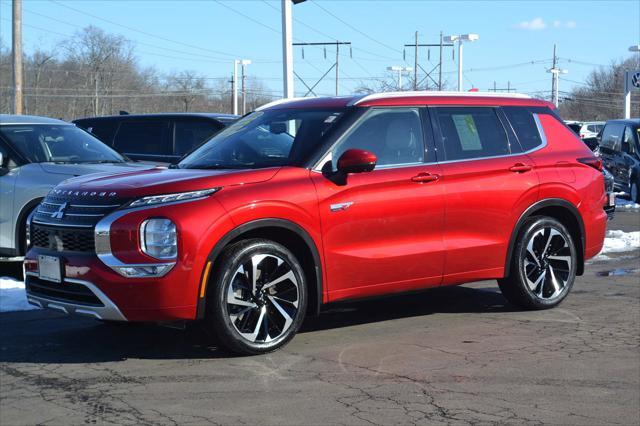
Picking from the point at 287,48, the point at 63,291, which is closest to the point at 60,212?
the point at 63,291

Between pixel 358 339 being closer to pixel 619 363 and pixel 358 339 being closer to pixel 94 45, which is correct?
pixel 619 363

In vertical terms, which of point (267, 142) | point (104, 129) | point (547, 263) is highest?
point (104, 129)

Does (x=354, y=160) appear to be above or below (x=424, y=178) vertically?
above

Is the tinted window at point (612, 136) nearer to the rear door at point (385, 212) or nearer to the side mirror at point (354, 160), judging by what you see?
the rear door at point (385, 212)

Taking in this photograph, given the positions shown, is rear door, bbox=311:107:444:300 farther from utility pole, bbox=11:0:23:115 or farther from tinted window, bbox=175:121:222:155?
utility pole, bbox=11:0:23:115

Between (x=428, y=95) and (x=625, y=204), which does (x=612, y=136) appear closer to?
(x=625, y=204)

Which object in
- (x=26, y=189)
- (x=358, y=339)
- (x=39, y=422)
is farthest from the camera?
(x=26, y=189)

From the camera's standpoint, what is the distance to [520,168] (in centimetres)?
771

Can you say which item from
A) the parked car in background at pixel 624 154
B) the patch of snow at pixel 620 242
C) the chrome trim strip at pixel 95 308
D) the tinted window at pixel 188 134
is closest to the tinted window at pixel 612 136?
the parked car in background at pixel 624 154

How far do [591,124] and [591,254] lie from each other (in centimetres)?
4191

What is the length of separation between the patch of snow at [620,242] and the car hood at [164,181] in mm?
7379

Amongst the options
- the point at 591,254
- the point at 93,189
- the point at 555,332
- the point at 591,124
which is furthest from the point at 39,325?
the point at 591,124

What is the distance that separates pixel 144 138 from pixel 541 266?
7491 mm

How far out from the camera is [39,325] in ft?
24.3
